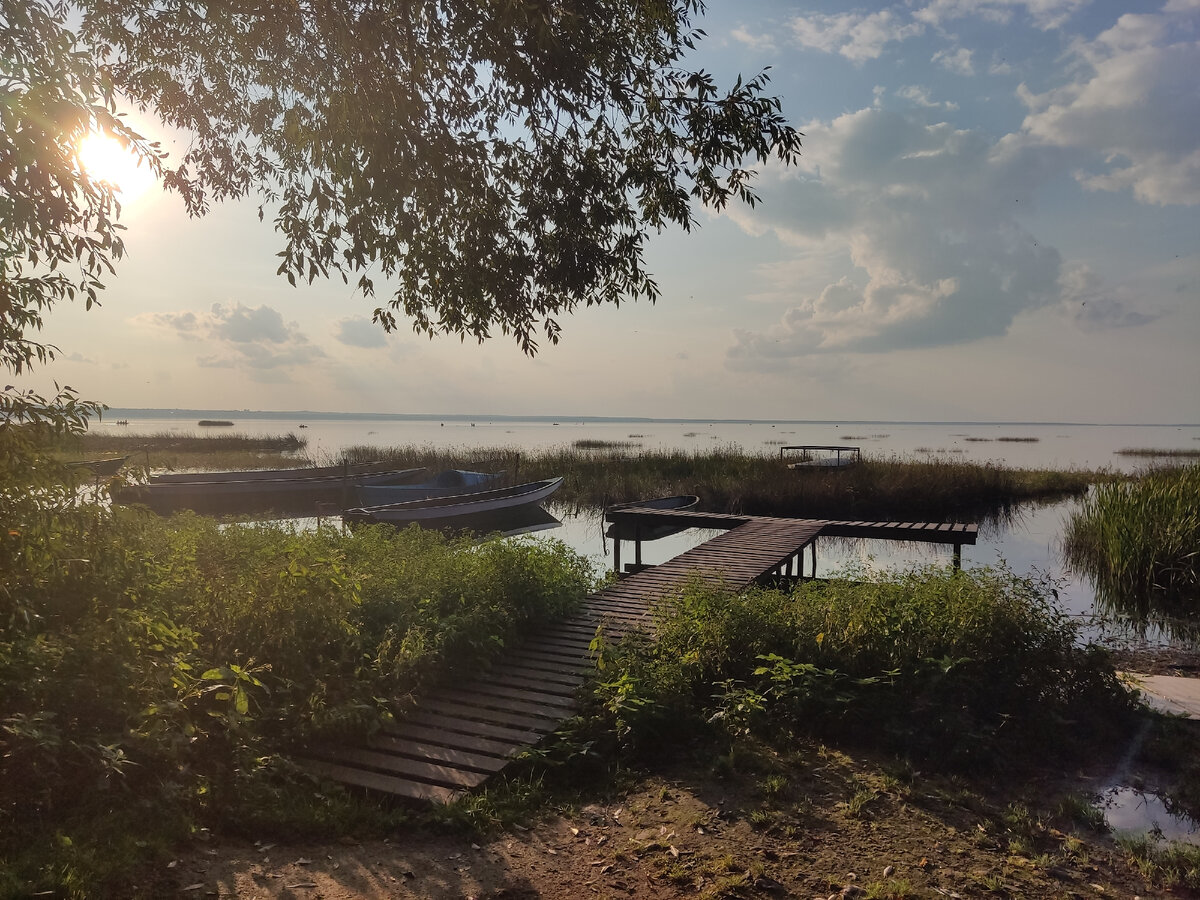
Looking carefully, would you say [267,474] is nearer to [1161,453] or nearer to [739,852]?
[739,852]

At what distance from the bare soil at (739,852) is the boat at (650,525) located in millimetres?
11427

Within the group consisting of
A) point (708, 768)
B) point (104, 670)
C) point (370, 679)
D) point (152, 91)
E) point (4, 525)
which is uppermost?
point (152, 91)

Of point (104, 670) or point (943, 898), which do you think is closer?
point (943, 898)

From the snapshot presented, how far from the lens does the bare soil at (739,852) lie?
4.11m

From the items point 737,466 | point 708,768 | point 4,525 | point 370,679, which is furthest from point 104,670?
point 737,466

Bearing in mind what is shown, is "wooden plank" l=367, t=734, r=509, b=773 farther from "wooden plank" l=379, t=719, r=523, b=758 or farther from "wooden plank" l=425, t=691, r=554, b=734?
"wooden plank" l=425, t=691, r=554, b=734

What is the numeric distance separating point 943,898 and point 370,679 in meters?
4.29

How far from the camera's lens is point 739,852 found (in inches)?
177

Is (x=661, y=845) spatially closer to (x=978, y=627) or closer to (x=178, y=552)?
(x=978, y=627)

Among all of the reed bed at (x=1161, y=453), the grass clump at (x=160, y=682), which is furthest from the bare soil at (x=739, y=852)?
the reed bed at (x=1161, y=453)

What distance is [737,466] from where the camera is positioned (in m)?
29.9

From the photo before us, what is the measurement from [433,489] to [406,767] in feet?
58.6

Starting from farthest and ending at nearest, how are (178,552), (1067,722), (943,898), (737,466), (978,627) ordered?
(737,466), (178,552), (978,627), (1067,722), (943,898)

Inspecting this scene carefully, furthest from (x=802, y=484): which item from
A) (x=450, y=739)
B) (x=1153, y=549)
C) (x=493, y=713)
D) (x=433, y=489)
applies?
(x=450, y=739)
